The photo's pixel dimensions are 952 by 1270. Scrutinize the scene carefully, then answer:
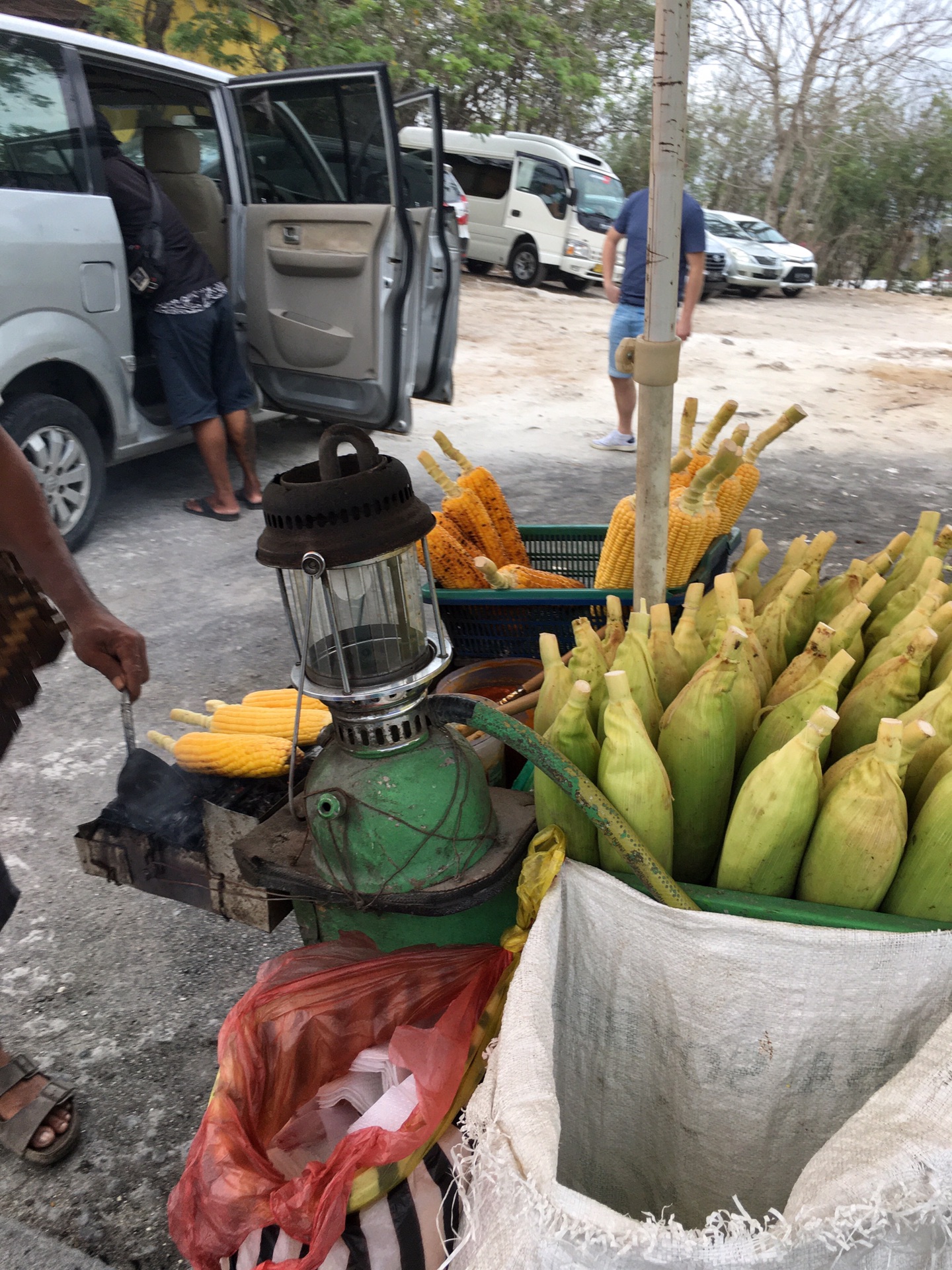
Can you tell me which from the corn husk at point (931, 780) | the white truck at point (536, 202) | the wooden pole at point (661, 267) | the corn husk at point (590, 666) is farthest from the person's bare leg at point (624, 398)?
the white truck at point (536, 202)

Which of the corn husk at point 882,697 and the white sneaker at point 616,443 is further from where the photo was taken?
the white sneaker at point 616,443

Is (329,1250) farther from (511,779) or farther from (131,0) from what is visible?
(131,0)

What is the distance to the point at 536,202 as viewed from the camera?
13.8 metres

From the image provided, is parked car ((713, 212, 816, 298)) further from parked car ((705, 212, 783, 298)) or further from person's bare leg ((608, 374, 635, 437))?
person's bare leg ((608, 374, 635, 437))

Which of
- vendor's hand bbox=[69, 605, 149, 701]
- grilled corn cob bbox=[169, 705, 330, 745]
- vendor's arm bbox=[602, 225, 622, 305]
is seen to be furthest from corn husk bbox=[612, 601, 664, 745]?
vendor's arm bbox=[602, 225, 622, 305]

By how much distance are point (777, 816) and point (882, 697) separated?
34cm

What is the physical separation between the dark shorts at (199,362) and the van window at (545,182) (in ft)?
32.9

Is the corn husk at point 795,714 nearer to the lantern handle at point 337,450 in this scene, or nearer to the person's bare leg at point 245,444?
the lantern handle at point 337,450

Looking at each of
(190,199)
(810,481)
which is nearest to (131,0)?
(190,199)

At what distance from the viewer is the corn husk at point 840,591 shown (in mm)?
1923

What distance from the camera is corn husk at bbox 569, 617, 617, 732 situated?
4.95 ft

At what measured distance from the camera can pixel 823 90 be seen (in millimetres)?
20172

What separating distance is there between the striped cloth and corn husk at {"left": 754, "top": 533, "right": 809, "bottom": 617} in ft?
4.31

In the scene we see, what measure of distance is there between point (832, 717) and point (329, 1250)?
966 millimetres
